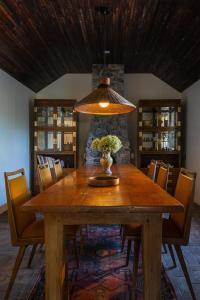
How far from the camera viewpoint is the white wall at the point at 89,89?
20.8ft

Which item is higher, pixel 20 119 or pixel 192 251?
pixel 20 119

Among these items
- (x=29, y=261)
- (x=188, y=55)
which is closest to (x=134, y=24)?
(x=188, y=55)

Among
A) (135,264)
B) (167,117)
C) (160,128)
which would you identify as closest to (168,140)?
(160,128)

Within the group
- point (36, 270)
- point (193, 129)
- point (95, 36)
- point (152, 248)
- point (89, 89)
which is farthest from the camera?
point (89, 89)

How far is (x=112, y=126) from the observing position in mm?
5824

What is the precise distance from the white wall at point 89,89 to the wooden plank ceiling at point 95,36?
561mm

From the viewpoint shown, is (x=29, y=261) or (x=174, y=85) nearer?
(x=29, y=261)

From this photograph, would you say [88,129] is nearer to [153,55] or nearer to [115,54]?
[115,54]

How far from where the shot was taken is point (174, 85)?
608cm

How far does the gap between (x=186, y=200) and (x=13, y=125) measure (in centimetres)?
402

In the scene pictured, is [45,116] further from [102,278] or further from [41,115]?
[102,278]

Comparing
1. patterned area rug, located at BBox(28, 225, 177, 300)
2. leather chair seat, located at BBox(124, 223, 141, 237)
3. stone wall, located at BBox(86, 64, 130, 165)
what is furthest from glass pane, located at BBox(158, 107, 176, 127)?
leather chair seat, located at BBox(124, 223, 141, 237)

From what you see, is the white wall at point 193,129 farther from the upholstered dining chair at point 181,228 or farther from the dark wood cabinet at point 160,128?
the upholstered dining chair at point 181,228

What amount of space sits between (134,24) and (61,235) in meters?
3.35
